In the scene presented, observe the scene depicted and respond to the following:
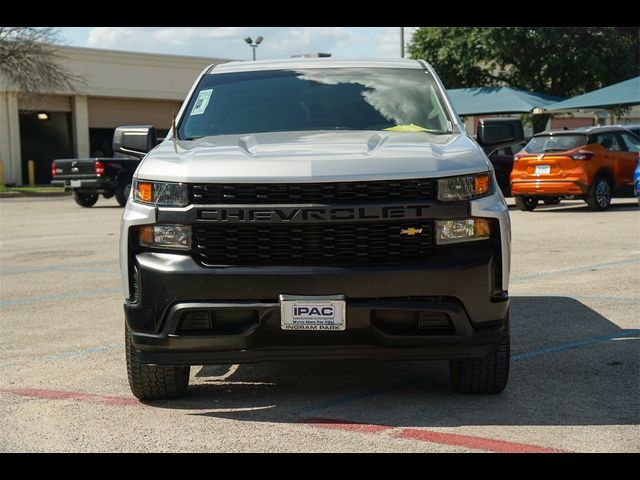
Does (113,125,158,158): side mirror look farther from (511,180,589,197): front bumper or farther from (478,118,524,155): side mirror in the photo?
(511,180,589,197): front bumper

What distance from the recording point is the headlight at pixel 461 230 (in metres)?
4.98

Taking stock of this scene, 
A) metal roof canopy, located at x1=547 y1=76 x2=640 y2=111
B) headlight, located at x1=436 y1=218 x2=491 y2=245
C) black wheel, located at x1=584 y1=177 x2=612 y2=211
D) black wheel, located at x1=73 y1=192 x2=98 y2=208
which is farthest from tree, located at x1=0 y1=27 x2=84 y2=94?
headlight, located at x1=436 y1=218 x2=491 y2=245

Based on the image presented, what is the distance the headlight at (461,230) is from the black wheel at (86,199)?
870 inches

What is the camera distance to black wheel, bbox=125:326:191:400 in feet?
17.5

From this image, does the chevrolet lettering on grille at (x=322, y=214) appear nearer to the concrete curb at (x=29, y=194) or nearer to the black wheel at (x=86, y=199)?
the black wheel at (x=86, y=199)

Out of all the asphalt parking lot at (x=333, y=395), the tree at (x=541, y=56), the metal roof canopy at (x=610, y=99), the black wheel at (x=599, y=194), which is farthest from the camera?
the tree at (x=541, y=56)

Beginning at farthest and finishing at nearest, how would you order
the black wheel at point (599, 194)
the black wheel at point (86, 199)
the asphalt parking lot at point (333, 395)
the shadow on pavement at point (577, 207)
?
1. the black wheel at point (86, 199)
2. the shadow on pavement at point (577, 207)
3. the black wheel at point (599, 194)
4. the asphalt parking lot at point (333, 395)

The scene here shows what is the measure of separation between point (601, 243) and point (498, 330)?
8.92 m

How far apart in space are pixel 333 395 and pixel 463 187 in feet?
4.59

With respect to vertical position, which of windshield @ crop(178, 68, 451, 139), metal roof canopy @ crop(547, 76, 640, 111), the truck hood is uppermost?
metal roof canopy @ crop(547, 76, 640, 111)

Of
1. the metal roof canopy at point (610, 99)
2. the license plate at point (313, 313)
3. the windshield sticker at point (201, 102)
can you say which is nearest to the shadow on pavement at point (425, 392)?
the license plate at point (313, 313)

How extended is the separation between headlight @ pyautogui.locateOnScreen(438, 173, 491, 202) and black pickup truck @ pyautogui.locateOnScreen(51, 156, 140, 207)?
20.1 meters
